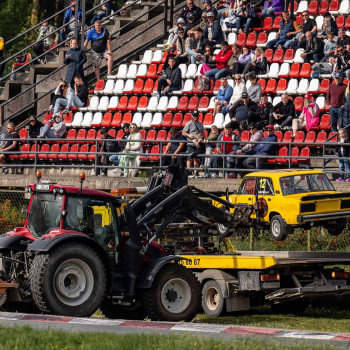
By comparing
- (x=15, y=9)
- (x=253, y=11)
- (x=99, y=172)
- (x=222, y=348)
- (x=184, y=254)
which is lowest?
(x=222, y=348)

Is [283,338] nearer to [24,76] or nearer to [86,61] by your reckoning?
[86,61]

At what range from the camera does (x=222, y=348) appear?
10.3 metres

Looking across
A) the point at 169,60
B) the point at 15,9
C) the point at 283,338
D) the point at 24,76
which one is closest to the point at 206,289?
the point at 283,338

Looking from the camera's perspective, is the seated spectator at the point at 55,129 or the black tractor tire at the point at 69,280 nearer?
the black tractor tire at the point at 69,280

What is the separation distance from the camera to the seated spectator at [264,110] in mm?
26839

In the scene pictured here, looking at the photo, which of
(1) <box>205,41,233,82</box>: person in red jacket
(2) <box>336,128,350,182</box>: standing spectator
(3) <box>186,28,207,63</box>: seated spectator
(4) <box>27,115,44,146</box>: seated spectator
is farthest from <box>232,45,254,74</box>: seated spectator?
(4) <box>27,115,44,146</box>: seated spectator

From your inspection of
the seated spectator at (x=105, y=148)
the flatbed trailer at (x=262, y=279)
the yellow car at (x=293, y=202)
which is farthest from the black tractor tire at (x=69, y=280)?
the seated spectator at (x=105, y=148)

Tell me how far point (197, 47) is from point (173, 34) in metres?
1.62

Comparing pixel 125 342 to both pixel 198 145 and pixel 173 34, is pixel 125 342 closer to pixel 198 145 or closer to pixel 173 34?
pixel 198 145

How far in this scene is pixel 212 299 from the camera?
17.9 metres

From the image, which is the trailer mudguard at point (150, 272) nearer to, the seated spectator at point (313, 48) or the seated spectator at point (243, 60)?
the seated spectator at point (313, 48)

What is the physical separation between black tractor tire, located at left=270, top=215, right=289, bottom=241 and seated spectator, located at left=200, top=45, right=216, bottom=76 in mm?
9815

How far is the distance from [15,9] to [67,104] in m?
18.3

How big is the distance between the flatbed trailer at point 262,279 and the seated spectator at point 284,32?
12661mm
